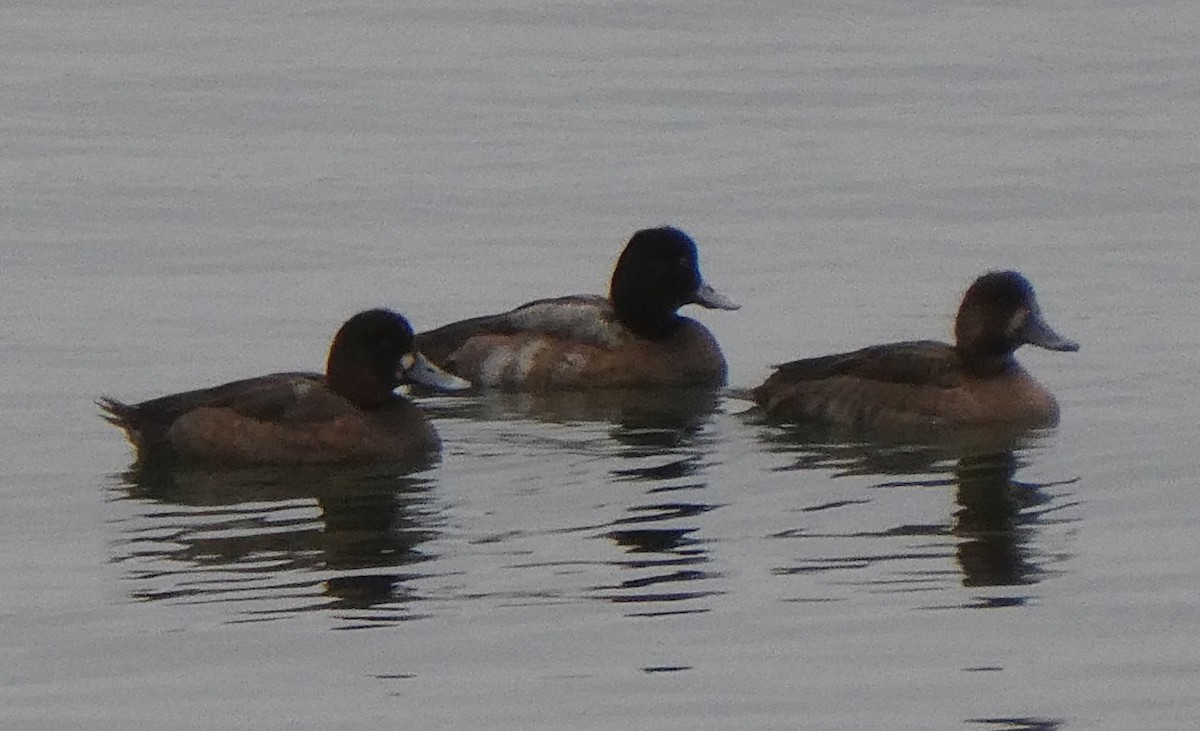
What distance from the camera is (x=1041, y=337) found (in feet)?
49.9

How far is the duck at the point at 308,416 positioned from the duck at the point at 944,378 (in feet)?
6.58

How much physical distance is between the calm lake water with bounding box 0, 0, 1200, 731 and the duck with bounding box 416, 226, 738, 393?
43 cm

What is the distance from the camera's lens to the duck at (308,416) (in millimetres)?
13984

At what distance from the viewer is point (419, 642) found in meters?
10.4

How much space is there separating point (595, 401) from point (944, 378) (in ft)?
6.63

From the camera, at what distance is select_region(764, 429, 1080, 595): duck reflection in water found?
38.2ft

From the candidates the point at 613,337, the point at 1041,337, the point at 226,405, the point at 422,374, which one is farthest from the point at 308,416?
the point at 1041,337

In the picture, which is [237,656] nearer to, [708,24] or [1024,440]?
[1024,440]

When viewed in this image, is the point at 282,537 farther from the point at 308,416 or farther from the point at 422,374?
the point at 422,374

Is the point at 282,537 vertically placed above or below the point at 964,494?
above

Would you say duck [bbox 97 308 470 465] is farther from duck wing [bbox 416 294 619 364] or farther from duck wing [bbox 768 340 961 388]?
duck wing [bbox 416 294 619 364]

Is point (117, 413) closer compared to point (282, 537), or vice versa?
point (282, 537)

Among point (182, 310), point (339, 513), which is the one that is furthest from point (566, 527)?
point (182, 310)

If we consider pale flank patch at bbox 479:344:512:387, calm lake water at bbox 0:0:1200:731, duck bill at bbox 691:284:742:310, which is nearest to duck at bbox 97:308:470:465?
calm lake water at bbox 0:0:1200:731
